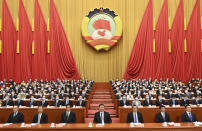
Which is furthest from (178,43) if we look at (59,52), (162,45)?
(59,52)

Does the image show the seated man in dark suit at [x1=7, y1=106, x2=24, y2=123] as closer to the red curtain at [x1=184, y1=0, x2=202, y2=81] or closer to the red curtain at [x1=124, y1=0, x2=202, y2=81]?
the red curtain at [x1=124, y1=0, x2=202, y2=81]

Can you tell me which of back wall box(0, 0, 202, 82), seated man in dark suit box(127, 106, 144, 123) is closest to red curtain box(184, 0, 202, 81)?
back wall box(0, 0, 202, 82)

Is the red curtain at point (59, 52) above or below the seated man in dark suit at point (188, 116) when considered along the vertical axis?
above

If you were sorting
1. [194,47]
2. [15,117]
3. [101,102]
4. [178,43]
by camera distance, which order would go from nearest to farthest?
[15,117], [101,102], [194,47], [178,43]

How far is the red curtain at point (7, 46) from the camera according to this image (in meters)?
16.8

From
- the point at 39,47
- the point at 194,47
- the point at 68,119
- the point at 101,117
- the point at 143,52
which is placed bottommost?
the point at 68,119

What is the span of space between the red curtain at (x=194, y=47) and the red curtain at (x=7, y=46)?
11778 mm

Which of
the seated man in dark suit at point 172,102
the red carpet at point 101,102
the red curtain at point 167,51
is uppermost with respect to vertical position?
the red curtain at point 167,51

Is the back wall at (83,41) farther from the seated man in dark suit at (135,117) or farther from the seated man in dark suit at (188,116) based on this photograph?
the seated man in dark suit at (135,117)

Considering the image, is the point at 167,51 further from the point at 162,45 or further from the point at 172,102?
the point at 172,102

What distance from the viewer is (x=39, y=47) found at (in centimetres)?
1720

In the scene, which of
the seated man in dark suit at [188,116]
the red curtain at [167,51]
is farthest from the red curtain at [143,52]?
the seated man in dark suit at [188,116]

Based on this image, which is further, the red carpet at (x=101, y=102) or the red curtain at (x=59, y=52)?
the red curtain at (x=59, y=52)

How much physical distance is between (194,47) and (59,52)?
9134 mm
